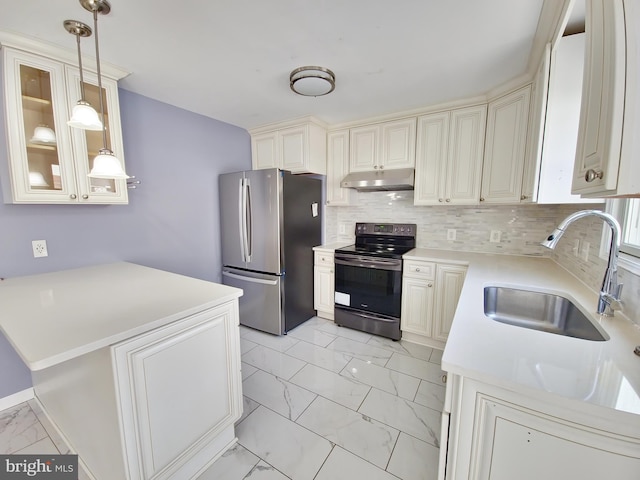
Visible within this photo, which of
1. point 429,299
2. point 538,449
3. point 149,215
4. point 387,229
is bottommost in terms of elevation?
point 429,299

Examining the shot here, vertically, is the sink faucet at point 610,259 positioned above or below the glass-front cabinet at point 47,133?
below

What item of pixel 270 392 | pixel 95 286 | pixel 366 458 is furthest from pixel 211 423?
pixel 95 286

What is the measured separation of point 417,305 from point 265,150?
8.02ft

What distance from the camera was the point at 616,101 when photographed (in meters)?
0.66

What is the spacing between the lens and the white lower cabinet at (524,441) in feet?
2.08

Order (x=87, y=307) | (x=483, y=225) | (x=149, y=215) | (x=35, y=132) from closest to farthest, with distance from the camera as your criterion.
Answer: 1. (x=87, y=307)
2. (x=35, y=132)
3. (x=149, y=215)
4. (x=483, y=225)

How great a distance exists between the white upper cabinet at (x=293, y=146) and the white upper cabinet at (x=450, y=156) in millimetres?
1079

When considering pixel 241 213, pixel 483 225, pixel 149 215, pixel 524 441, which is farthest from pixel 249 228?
pixel 524 441

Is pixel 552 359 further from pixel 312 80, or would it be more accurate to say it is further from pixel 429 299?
pixel 312 80

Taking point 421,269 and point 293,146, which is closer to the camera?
point 421,269

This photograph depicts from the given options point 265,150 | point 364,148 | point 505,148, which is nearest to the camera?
point 505,148

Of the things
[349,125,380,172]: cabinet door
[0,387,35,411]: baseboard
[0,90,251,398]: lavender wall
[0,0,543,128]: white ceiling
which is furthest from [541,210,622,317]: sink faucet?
[0,387,35,411]: baseboard

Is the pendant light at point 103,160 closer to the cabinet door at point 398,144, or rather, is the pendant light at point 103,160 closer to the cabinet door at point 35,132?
the cabinet door at point 35,132


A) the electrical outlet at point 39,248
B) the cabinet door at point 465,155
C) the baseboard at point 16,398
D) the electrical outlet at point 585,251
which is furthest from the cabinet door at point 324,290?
the baseboard at point 16,398
